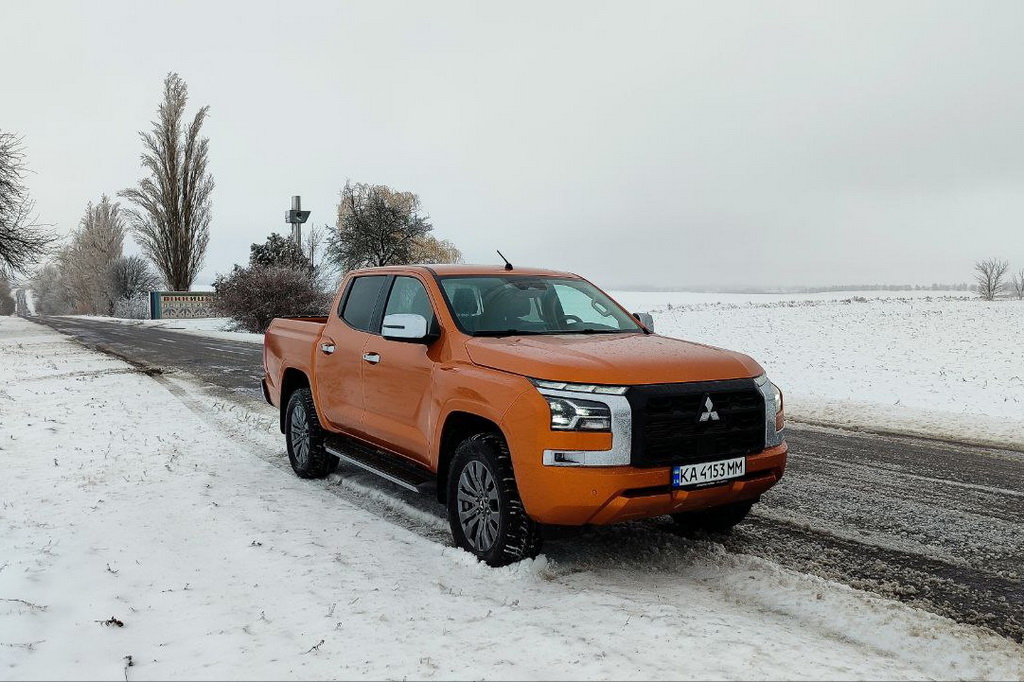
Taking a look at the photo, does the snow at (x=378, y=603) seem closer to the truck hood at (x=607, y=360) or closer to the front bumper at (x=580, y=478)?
the front bumper at (x=580, y=478)

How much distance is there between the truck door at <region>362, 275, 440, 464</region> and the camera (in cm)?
495

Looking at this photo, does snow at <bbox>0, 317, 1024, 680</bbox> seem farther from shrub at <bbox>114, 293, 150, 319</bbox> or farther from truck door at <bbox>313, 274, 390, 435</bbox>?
shrub at <bbox>114, 293, 150, 319</bbox>

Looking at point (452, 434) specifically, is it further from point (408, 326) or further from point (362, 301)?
point (362, 301)

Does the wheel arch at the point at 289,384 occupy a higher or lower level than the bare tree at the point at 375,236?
lower

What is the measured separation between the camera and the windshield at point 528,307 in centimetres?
509

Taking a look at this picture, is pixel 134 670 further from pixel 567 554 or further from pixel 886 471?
pixel 886 471

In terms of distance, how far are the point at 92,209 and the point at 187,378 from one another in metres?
77.6

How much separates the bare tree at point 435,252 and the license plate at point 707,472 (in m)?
54.5

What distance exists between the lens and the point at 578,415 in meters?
3.88

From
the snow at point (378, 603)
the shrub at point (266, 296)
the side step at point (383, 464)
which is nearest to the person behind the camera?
the snow at point (378, 603)

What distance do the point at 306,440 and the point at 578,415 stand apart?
358 cm

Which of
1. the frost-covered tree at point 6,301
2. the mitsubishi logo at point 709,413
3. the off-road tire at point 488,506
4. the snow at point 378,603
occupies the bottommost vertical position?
the snow at point 378,603

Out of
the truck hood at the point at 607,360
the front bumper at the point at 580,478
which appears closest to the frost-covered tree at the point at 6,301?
the truck hood at the point at 607,360

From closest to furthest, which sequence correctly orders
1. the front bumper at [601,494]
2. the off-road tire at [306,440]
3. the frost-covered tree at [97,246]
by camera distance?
the front bumper at [601,494]
the off-road tire at [306,440]
the frost-covered tree at [97,246]
